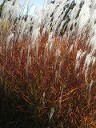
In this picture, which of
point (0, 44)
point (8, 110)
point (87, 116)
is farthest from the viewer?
point (0, 44)

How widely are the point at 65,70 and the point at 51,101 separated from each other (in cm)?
36

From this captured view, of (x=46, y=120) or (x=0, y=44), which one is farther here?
(x=0, y=44)

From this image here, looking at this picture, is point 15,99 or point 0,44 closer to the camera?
point 15,99

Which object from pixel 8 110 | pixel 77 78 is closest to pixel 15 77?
pixel 8 110

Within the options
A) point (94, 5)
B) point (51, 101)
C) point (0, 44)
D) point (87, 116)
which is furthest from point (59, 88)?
point (94, 5)

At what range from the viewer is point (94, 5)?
13.5 ft

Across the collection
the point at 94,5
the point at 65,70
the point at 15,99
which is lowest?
the point at 15,99

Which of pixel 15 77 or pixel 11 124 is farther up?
pixel 15 77

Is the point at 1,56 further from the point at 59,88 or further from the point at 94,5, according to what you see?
the point at 94,5

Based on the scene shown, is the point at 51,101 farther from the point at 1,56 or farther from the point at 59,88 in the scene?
the point at 1,56

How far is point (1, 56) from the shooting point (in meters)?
3.67

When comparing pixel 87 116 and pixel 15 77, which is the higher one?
pixel 15 77

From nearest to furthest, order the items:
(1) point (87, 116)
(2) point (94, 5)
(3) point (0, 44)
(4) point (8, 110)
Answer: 1. (1) point (87, 116)
2. (4) point (8, 110)
3. (3) point (0, 44)
4. (2) point (94, 5)

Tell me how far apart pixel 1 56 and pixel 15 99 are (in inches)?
19.2
